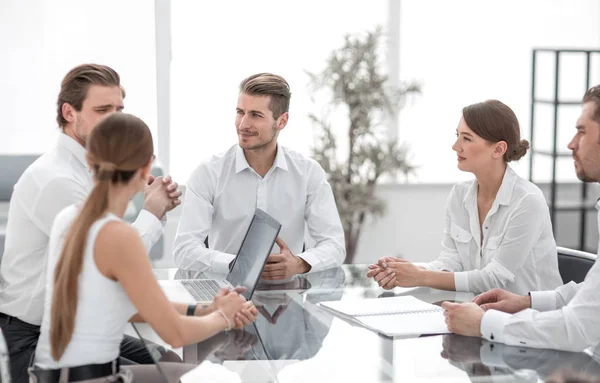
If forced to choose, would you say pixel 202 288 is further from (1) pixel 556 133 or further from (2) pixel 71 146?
(1) pixel 556 133

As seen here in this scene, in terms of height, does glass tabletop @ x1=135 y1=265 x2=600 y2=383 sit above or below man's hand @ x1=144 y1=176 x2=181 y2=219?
below

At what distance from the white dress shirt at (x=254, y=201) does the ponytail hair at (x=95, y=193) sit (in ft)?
4.55

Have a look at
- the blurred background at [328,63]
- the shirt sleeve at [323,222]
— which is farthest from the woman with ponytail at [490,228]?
the blurred background at [328,63]

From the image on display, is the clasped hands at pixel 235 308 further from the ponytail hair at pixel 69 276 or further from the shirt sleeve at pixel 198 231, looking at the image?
the shirt sleeve at pixel 198 231

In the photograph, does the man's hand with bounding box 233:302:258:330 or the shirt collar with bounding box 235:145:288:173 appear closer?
the man's hand with bounding box 233:302:258:330

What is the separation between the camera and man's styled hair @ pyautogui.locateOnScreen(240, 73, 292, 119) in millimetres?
3533

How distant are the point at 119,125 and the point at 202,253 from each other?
4.16 ft

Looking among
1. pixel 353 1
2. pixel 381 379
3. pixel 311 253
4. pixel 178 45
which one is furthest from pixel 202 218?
pixel 353 1

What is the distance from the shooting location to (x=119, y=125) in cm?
199

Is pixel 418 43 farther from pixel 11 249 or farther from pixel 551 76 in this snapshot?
pixel 11 249

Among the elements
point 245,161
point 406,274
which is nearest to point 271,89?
point 245,161

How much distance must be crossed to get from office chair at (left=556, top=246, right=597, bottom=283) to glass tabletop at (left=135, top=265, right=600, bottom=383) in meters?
0.87

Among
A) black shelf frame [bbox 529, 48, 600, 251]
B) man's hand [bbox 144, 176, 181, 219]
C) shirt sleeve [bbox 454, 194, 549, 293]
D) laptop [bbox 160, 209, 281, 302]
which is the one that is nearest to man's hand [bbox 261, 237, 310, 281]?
laptop [bbox 160, 209, 281, 302]

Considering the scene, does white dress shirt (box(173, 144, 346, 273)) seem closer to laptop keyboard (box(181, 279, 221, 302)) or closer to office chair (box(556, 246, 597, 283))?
laptop keyboard (box(181, 279, 221, 302))
